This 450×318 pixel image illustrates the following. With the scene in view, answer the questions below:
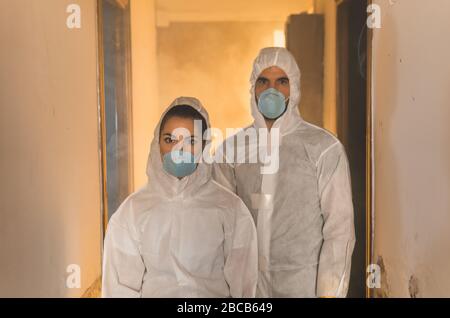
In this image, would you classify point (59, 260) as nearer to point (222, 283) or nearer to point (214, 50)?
point (222, 283)

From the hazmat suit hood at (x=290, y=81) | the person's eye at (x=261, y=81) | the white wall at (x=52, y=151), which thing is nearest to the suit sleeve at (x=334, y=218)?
the hazmat suit hood at (x=290, y=81)

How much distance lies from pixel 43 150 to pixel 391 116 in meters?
0.81

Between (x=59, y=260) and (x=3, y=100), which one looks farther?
(x=59, y=260)

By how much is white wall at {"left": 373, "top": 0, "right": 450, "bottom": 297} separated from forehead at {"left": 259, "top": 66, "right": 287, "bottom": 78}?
0.22 m

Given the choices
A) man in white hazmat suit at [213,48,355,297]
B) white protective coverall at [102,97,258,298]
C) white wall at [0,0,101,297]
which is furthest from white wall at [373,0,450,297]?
white wall at [0,0,101,297]

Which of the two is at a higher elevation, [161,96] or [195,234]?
[161,96]

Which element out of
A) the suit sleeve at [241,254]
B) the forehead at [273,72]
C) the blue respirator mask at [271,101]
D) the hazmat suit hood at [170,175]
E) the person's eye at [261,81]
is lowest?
the suit sleeve at [241,254]

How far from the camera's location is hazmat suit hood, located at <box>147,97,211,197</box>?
132cm

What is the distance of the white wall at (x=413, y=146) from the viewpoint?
1251 mm

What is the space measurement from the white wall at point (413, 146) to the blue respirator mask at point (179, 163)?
44 cm

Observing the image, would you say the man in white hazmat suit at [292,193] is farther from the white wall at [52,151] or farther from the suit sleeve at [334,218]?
the white wall at [52,151]

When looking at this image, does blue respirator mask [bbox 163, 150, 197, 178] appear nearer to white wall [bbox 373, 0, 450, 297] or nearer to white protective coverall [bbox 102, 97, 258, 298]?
white protective coverall [bbox 102, 97, 258, 298]

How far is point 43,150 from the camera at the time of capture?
132 cm
